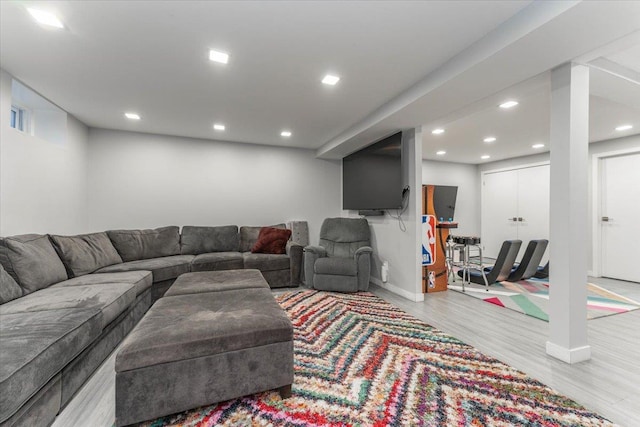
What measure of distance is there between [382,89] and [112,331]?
3.29 meters

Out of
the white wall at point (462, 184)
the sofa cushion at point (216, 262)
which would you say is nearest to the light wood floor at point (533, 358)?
the sofa cushion at point (216, 262)

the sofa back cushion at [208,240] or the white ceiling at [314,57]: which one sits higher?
the white ceiling at [314,57]

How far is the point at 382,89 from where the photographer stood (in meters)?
2.82

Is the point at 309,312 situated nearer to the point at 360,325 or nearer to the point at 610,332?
the point at 360,325

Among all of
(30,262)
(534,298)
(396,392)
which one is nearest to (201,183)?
(30,262)

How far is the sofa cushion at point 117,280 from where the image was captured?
7.94 ft

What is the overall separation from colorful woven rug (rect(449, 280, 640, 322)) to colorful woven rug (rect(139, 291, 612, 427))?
61.3 inches

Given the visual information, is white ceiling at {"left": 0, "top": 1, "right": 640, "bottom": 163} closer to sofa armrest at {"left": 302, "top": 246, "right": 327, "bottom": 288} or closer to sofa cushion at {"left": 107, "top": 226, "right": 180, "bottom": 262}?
sofa cushion at {"left": 107, "top": 226, "right": 180, "bottom": 262}

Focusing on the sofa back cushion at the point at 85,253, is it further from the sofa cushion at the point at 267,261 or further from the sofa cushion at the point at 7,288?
the sofa cushion at the point at 267,261

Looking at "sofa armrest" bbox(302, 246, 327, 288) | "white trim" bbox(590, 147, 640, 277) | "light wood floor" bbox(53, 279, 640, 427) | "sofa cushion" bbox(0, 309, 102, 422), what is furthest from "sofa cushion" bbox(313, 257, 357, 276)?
"white trim" bbox(590, 147, 640, 277)

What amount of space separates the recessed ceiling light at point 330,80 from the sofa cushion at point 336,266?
7.58 ft

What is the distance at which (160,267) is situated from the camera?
3301 millimetres

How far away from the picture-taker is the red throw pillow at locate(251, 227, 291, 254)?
427cm

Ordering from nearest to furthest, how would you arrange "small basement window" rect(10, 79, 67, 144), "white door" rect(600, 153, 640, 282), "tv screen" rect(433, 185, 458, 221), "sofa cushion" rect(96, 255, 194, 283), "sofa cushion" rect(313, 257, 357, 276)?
1. "small basement window" rect(10, 79, 67, 144)
2. "sofa cushion" rect(96, 255, 194, 283)
3. "sofa cushion" rect(313, 257, 357, 276)
4. "white door" rect(600, 153, 640, 282)
5. "tv screen" rect(433, 185, 458, 221)
